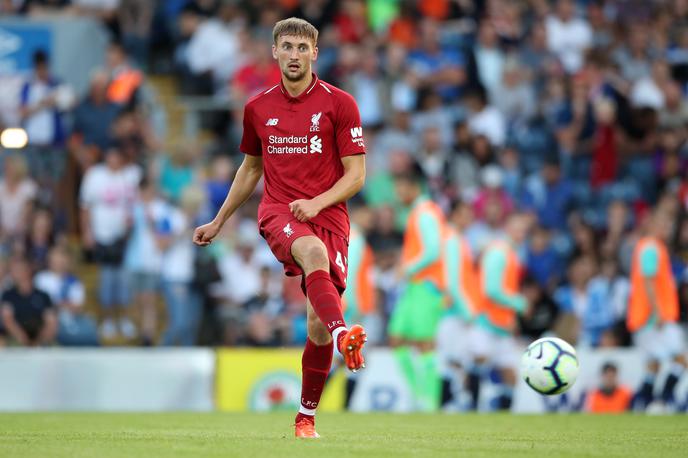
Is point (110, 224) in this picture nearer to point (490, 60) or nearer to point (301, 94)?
point (490, 60)

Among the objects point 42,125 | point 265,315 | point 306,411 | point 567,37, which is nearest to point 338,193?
point 306,411

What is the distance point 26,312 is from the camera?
16.3 meters

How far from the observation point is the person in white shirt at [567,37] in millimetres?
21031

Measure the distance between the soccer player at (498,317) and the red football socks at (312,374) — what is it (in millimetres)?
7362

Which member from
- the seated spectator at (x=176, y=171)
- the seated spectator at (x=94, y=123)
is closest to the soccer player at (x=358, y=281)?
the seated spectator at (x=176, y=171)

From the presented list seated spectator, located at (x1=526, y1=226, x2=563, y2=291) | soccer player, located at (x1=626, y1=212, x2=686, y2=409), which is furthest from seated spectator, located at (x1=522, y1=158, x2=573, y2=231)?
soccer player, located at (x1=626, y1=212, x2=686, y2=409)

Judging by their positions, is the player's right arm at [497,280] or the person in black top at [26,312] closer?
the player's right arm at [497,280]

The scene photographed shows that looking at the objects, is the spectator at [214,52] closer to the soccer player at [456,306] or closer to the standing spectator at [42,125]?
the standing spectator at [42,125]

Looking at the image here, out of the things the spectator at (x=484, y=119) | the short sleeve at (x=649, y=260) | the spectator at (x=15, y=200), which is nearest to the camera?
the short sleeve at (x=649, y=260)

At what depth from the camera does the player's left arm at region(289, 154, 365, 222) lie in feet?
27.3

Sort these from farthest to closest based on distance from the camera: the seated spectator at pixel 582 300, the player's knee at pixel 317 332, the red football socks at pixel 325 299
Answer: the seated spectator at pixel 582 300 < the player's knee at pixel 317 332 < the red football socks at pixel 325 299

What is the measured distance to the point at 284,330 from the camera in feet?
55.0

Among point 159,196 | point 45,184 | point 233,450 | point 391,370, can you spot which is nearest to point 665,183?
point 391,370

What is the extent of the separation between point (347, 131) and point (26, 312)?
8.72 m
